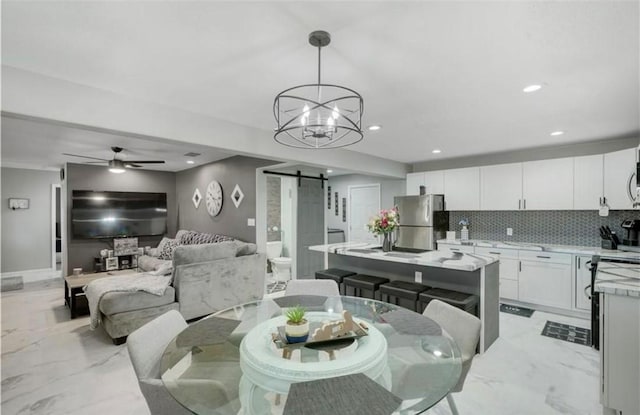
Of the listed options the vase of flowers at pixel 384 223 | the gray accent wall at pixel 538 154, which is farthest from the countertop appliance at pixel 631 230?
the vase of flowers at pixel 384 223

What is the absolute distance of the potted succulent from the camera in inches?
63.3

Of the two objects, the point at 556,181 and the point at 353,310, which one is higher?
the point at 556,181

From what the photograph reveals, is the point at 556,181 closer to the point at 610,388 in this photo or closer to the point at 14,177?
the point at 610,388

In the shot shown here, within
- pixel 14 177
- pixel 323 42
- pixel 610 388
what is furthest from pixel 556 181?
pixel 14 177

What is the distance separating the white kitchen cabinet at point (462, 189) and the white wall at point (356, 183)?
1030 millimetres

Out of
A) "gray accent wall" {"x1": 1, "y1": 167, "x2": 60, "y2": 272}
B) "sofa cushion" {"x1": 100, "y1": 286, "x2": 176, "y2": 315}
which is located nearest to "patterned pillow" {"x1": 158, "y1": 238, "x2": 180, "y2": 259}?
"sofa cushion" {"x1": 100, "y1": 286, "x2": 176, "y2": 315}

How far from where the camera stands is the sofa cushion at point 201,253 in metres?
3.68

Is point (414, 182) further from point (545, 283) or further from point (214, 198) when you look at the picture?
point (214, 198)

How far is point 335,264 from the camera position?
4359mm

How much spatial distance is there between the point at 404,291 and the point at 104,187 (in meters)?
6.76

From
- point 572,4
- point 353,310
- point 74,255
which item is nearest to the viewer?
point 572,4

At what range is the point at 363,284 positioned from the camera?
3.47 meters

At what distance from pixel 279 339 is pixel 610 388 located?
221cm

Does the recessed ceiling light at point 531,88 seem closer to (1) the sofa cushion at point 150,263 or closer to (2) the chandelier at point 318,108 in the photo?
(2) the chandelier at point 318,108
